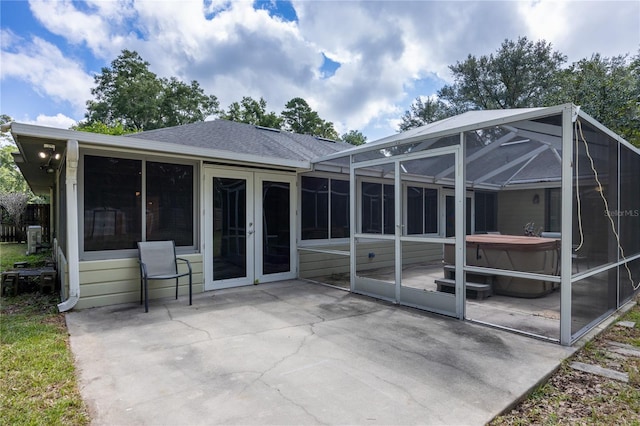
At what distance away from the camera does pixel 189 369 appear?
106 inches

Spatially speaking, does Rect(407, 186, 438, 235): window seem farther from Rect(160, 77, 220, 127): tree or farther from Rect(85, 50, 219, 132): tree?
Rect(160, 77, 220, 127): tree

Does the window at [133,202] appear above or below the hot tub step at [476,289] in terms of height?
above

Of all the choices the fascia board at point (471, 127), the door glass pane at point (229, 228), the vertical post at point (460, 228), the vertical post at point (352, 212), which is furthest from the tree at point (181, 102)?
the vertical post at point (460, 228)

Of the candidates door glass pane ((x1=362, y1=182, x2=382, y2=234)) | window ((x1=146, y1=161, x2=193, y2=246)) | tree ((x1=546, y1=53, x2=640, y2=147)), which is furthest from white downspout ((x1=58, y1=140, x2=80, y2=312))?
tree ((x1=546, y1=53, x2=640, y2=147))

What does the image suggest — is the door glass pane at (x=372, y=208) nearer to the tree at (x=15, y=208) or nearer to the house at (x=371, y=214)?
the house at (x=371, y=214)

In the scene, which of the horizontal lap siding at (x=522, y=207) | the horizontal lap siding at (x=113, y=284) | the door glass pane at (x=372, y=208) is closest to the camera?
the horizontal lap siding at (x=113, y=284)

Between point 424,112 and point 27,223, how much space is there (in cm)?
2079

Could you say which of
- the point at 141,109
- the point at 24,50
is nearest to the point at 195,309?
the point at 24,50

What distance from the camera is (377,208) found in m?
5.12

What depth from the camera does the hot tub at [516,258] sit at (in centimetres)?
488

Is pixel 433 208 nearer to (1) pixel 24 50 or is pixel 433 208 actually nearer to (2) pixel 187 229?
(2) pixel 187 229

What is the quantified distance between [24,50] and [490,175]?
37.5 ft

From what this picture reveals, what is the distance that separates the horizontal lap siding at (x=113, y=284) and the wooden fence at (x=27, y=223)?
12.3 metres

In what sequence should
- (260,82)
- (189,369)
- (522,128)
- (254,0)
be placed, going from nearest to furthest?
(189,369)
(522,128)
(254,0)
(260,82)
